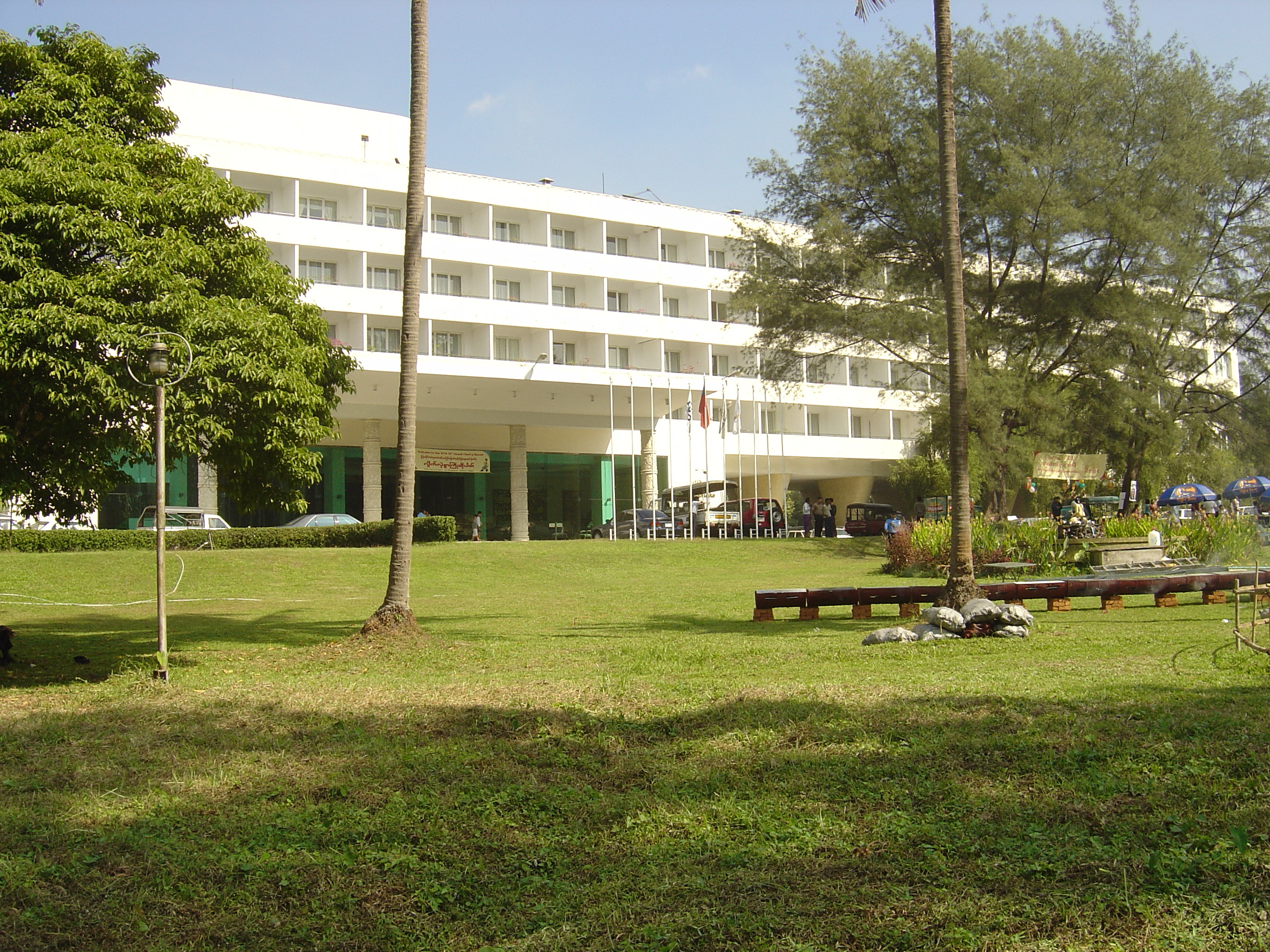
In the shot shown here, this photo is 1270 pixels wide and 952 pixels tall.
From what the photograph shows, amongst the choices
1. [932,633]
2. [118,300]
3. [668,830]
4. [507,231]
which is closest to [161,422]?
[118,300]

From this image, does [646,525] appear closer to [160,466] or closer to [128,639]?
[128,639]

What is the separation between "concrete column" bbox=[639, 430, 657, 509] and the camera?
48531 mm

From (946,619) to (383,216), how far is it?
120 ft

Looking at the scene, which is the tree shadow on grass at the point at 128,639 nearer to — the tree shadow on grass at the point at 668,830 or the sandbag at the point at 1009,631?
the tree shadow on grass at the point at 668,830

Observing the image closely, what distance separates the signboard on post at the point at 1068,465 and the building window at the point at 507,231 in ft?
83.4

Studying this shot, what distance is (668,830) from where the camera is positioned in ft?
17.0

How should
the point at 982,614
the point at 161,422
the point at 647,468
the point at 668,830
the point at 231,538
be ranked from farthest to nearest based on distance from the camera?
the point at 647,468 → the point at 231,538 → the point at 982,614 → the point at 161,422 → the point at 668,830

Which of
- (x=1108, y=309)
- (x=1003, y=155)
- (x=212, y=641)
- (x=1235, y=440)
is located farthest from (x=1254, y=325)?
(x=212, y=641)

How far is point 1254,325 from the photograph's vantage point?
34500 millimetres

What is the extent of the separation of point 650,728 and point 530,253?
40.5 metres

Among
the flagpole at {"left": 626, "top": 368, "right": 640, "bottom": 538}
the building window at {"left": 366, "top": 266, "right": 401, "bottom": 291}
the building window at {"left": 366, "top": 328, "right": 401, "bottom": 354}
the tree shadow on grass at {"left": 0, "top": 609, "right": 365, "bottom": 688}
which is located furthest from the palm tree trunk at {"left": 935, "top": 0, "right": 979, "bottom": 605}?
the building window at {"left": 366, "top": 266, "right": 401, "bottom": 291}

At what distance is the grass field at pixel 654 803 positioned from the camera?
4176 millimetres

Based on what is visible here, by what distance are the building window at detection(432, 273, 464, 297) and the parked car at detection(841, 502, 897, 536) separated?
19.5 metres

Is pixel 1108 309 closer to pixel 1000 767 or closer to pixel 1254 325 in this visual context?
pixel 1254 325
